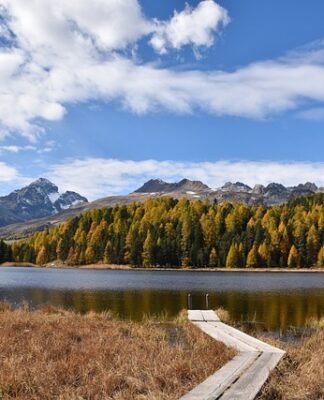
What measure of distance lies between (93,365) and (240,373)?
13.9 ft

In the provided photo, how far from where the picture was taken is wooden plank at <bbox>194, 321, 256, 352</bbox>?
17.1 m

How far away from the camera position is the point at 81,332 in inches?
819

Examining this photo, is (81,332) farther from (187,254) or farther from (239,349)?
(187,254)

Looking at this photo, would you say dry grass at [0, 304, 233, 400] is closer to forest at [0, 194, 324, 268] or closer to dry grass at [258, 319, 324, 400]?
dry grass at [258, 319, 324, 400]

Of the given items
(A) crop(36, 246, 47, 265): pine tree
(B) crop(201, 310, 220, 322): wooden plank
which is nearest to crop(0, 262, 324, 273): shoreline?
(A) crop(36, 246, 47, 265): pine tree

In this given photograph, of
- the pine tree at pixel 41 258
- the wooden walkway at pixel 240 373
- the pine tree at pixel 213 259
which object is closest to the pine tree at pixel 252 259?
the pine tree at pixel 213 259

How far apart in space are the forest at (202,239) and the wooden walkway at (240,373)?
13898cm

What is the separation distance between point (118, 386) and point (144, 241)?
160 meters

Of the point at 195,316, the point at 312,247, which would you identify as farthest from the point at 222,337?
the point at 312,247

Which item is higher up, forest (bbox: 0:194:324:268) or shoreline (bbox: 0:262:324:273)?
forest (bbox: 0:194:324:268)

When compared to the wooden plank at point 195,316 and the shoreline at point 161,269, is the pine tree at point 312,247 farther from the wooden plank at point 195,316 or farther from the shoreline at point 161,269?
the wooden plank at point 195,316

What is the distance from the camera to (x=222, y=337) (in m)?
20.0

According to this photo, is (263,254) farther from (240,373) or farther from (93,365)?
(240,373)

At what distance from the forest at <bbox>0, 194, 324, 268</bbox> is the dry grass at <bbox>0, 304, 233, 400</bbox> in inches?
5493
